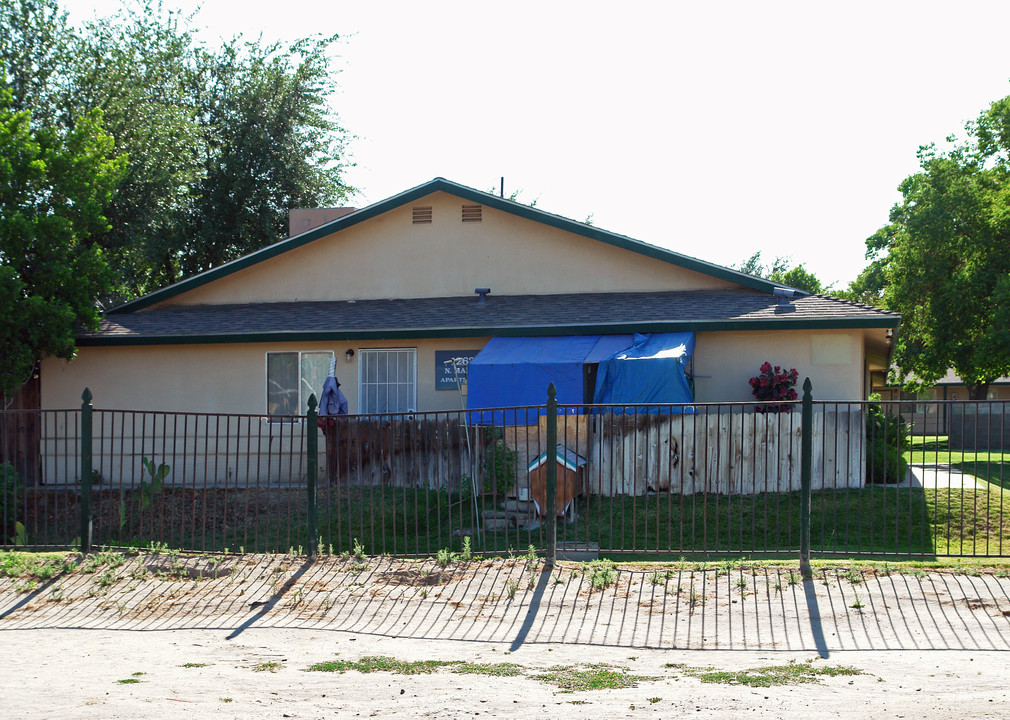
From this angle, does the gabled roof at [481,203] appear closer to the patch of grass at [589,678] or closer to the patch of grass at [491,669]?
the patch of grass at [589,678]

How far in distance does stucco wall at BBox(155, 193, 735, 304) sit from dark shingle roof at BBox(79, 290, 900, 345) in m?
0.28

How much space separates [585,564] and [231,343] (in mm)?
9283

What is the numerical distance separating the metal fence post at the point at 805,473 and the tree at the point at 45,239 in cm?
1194

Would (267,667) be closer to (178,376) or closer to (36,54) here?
(178,376)

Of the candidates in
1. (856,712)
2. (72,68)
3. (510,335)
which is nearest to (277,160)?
(72,68)

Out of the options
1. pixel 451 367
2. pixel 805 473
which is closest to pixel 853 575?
pixel 805 473

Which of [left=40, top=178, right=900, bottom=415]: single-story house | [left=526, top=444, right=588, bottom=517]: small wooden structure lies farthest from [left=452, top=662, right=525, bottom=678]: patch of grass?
[left=40, top=178, right=900, bottom=415]: single-story house

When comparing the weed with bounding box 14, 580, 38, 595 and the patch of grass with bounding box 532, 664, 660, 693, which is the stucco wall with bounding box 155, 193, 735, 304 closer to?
the weed with bounding box 14, 580, 38, 595

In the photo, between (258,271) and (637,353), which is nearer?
(637,353)

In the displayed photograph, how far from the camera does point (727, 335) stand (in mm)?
15172

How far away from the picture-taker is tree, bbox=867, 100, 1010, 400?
28.2 m

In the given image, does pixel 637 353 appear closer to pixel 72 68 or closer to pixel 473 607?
pixel 473 607

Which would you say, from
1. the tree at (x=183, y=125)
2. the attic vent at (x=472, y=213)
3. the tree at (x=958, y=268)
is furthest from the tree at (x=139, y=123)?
the tree at (x=958, y=268)

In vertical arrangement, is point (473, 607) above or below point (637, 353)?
below
